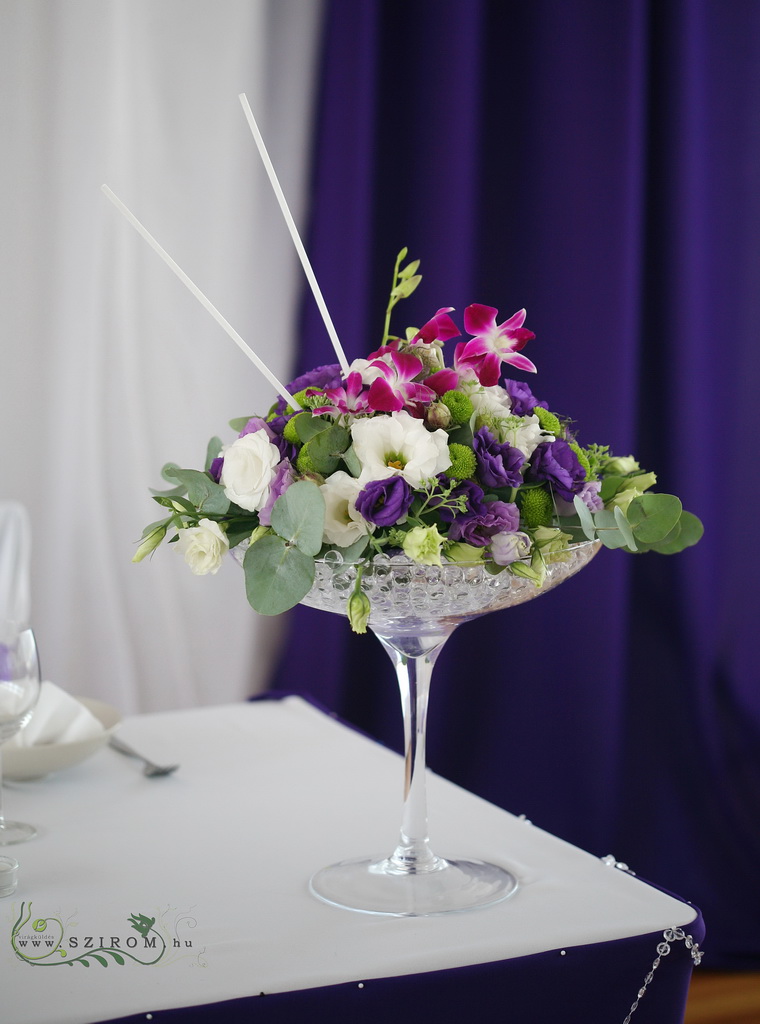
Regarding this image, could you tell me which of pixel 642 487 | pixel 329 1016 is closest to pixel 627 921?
pixel 329 1016

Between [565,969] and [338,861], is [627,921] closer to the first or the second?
[565,969]

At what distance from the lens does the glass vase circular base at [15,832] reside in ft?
3.03

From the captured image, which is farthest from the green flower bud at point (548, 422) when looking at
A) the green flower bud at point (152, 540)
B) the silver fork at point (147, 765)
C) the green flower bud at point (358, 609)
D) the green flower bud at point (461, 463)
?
the silver fork at point (147, 765)

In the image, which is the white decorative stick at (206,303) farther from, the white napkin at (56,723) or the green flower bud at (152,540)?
the white napkin at (56,723)

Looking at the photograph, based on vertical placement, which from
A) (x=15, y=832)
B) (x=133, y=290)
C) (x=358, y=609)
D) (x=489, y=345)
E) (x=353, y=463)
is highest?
(x=133, y=290)

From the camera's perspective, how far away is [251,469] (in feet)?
2.54

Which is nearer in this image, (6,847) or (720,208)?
(6,847)

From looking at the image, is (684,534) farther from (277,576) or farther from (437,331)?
(277,576)

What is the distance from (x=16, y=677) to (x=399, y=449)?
1.22 feet

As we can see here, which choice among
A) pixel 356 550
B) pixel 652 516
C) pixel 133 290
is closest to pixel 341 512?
pixel 356 550

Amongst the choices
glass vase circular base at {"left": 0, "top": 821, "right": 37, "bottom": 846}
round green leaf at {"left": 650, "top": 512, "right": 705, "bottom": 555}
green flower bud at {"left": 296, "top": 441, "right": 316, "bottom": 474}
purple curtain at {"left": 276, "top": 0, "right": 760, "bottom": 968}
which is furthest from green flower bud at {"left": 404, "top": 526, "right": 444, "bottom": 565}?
purple curtain at {"left": 276, "top": 0, "right": 760, "bottom": 968}

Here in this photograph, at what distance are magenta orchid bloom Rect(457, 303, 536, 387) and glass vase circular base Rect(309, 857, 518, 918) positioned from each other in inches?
15.7

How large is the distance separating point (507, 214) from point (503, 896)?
1.93 meters

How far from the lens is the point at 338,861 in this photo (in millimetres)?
902
